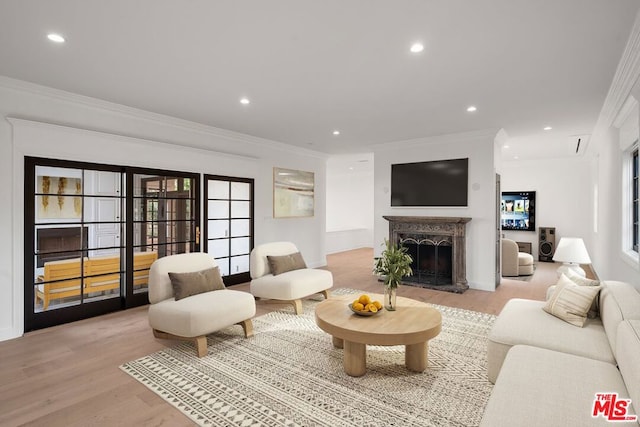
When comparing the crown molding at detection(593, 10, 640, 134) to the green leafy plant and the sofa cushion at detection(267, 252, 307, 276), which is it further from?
the sofa cushion at detection(267, 252, 307, 276)

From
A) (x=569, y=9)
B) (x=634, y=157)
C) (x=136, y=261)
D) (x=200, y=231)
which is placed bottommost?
(x=136, y=261)

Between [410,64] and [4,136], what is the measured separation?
4.11 m

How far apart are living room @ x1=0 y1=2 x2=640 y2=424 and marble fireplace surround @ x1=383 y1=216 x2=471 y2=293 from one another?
0.69 feet

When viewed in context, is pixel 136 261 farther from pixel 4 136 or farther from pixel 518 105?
pixel 518 105

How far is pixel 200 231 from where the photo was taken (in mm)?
5277

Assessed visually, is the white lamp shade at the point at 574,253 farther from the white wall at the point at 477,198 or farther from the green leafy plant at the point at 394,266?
the green leafy plant at the point at 394,266

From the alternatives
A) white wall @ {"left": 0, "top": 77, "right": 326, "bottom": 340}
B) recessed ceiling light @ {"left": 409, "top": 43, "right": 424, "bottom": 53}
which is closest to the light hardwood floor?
white wall @ {"left": 0, "top": 77, "right": 326, "bottom": 340}

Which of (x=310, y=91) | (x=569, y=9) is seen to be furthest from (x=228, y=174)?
(x=569, y=9)

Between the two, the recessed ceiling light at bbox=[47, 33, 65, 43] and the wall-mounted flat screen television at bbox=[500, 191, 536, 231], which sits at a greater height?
the recessed ceiling light at bbox=[47, 33, 65, 43]

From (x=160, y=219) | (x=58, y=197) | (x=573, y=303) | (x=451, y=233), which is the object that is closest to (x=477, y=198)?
(x=451, y=233)

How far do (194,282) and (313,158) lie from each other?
4595 mm

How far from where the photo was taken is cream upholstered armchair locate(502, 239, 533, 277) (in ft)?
21.6

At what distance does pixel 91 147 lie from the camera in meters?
4.04

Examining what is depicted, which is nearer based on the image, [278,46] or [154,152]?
[278,46]
